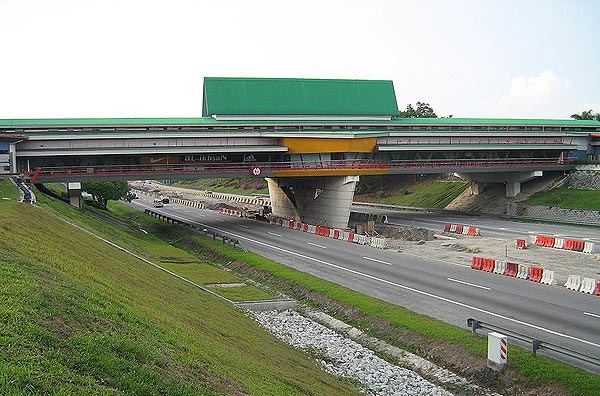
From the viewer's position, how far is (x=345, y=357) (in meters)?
22.5

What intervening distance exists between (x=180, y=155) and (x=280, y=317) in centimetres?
3636

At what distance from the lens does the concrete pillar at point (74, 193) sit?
54281 mm

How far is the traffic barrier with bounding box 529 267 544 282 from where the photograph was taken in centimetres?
3088

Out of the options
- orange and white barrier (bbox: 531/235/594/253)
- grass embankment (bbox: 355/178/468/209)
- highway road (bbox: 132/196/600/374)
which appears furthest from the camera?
grass embankment (bbox: 355/178/468/209)

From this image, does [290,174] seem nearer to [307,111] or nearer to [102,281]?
[307,111]

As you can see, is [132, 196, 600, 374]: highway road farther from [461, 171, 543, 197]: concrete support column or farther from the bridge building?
[461, 171, 543, 197]: concrete support column

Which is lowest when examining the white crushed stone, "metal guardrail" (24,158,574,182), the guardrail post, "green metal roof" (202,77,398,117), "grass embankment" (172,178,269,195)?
the white crushed stone

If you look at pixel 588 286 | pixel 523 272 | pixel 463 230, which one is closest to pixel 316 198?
pixel 463 230

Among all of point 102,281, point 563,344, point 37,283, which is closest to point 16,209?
point 102,281

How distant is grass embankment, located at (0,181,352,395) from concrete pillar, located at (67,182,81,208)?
31095mm

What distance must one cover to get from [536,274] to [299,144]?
34.7 meters

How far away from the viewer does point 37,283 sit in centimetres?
1401

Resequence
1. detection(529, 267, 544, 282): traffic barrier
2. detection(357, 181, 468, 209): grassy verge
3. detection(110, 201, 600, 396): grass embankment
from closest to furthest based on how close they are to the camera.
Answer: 1. detection(110, 201, 600, 396): grass embankment
2. detection(529, 267, 544, 282): traffic barrier
3. detection(357, 181, 468, 209): grassy verge

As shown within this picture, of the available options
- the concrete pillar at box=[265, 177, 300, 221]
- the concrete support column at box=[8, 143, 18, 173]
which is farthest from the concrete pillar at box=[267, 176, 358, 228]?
the concrete support column at box=[8, 143, 18, 173]
